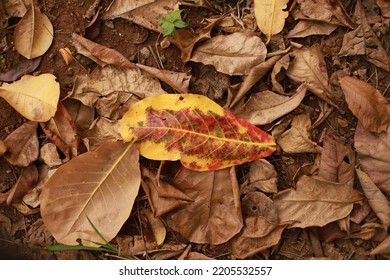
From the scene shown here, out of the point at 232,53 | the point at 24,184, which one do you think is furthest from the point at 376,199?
the point at 24,184

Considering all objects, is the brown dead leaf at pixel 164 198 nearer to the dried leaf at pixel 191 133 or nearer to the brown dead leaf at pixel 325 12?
the dried leaf at pixel 191 133

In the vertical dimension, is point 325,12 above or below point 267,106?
above

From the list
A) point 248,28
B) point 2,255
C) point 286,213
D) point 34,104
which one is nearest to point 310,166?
point 286,213

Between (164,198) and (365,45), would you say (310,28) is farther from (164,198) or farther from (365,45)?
(164,198)

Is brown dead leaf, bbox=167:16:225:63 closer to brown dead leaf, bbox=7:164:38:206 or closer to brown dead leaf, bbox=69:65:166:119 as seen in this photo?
brown dead leaf, bbox=69:65:166:119

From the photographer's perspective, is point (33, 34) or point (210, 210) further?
point (33, 34)

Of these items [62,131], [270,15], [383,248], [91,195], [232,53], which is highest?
[270,15]
